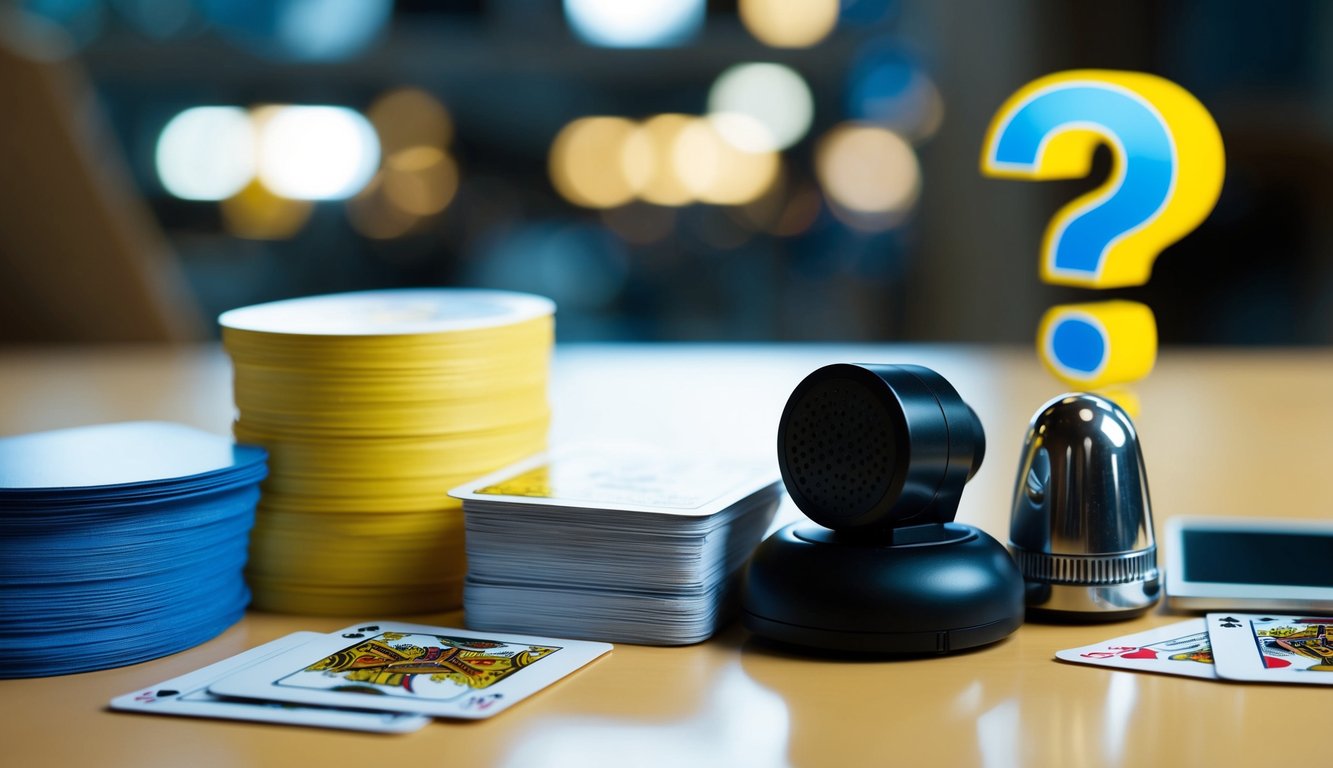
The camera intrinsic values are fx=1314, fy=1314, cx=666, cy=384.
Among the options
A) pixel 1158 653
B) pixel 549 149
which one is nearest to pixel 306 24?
pixel 549 149

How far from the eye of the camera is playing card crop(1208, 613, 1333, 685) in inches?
33.2

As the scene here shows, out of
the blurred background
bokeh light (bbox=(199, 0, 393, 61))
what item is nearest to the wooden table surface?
the blurred background

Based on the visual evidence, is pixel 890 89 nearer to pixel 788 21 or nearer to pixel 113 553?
pixel 788 21

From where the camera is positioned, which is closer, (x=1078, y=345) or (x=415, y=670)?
(x=415, y=670)

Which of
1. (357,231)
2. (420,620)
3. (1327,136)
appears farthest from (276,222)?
(420,620)

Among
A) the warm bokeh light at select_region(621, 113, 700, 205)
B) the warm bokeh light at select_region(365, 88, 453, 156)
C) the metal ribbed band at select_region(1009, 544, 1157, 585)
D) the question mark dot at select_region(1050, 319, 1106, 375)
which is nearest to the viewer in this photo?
the metal ribbed band at select_region(1009, 544, 1157, 585)

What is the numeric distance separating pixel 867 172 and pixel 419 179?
2.88 metres

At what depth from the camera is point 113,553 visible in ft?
2.90

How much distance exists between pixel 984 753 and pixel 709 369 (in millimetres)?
1862

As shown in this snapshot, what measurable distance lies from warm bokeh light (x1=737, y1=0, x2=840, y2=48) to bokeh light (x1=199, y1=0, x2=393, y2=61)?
87.5 inches

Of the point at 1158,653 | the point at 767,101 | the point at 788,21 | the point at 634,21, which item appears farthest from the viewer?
the point at 767,101

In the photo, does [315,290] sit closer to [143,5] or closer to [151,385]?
[143,5]

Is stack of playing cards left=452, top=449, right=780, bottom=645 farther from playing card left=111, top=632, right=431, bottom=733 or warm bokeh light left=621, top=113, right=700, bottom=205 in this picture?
warm bokeh light left=621, top=113, right=700, bottom=205

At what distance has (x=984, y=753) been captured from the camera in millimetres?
733
